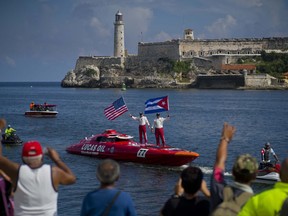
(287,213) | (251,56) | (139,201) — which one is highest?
(251,56)

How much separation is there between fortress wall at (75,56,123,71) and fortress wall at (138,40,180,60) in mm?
6215

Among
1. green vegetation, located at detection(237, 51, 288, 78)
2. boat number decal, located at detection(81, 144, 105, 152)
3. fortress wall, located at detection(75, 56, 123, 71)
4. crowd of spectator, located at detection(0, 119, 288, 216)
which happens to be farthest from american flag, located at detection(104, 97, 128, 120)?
fortress wall, located at detection(75, 56, 123, 71)

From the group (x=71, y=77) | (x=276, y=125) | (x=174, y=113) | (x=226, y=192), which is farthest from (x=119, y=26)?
(x=226, y=192)

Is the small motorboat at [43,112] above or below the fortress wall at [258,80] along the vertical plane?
below

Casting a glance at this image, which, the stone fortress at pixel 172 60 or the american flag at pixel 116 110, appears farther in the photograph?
the stone fortress at pixel 172 60

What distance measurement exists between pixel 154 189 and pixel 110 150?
23.4ft

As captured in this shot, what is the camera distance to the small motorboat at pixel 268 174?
21.8 m

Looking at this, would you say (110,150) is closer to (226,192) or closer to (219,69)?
(226,192)

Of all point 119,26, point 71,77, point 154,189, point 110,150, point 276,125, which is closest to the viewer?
point 154,189

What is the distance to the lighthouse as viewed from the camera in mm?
156050

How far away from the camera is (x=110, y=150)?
28.6 meters

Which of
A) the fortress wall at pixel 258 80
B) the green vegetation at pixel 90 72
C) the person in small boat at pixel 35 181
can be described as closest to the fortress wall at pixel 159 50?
the green vegetation at pixel 90 72

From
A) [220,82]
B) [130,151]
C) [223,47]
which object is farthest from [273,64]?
[130,151]

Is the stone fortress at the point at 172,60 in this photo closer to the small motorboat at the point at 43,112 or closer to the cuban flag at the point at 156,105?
the small motorboat at the point at 43,112
